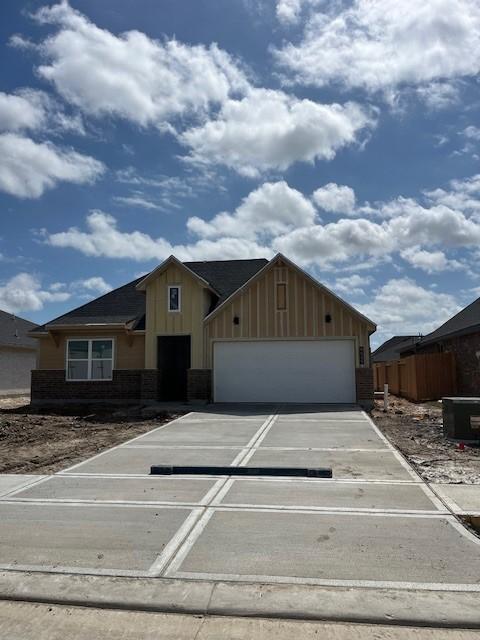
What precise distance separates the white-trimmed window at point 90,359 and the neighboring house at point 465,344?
46.5 ft

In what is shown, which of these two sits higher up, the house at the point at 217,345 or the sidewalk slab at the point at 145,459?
the house at the point at 217,345

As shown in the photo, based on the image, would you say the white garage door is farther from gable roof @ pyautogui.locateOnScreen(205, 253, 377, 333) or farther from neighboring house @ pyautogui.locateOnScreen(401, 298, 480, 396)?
neighboring house @ pyautogui.locateOnScreen(401, 298, 480, 396)

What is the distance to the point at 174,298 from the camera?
68.5 feet

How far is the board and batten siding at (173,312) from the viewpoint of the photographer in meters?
20.6

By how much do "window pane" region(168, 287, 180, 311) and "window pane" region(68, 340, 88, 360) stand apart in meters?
3.96

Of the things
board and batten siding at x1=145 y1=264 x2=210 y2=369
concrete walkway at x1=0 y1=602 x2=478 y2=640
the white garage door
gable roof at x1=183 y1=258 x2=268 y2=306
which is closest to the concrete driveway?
concrete walkway at x1=0 y1=602 x2=478 y2=640

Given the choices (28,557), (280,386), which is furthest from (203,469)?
(280,386)

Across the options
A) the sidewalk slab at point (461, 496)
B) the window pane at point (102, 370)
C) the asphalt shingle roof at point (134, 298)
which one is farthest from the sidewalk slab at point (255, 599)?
the window pane at point (102, 370)

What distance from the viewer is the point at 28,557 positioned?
5.03m

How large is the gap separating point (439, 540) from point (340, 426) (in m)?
8.51

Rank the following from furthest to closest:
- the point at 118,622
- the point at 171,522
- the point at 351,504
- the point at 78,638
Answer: the point at 351,504 < the point at 171,522 < the point at 118,622 < the point at 78,638

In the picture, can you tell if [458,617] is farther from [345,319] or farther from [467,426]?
[345,319]

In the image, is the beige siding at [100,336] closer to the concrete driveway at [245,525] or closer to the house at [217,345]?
the house at [217,345]

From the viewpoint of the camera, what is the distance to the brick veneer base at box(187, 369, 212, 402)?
1995 cm
